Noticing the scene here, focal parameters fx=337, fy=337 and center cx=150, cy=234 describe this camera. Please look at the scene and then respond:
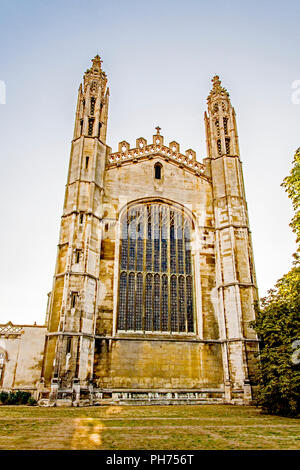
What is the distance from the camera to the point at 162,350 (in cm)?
1723

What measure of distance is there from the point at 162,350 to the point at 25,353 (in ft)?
23.1

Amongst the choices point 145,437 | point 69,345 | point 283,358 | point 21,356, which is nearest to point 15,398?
point 21,356

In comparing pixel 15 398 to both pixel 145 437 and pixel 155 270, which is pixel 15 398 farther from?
pixel 145 437

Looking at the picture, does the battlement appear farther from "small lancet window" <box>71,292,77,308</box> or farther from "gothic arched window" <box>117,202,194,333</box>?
"small lancet window" <box>71,292,77,308</box>

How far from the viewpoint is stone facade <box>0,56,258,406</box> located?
1599cm

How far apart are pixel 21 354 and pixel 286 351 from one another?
12757 millimetres

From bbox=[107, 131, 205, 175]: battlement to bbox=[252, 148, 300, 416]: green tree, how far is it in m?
11.0

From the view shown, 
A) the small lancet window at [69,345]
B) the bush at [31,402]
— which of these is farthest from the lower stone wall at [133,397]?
the small lancet window at [69,345]

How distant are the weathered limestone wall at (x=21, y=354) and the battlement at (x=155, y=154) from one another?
10815mm

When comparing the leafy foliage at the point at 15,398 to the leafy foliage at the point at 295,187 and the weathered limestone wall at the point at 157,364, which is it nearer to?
the weathered limestone wall at the point at 157,364

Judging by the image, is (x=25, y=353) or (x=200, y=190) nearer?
(x=25, y=353)

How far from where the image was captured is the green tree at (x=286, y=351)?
36.3 feet

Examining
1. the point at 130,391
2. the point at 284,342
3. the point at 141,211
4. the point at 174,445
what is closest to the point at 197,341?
the point at 130,391
